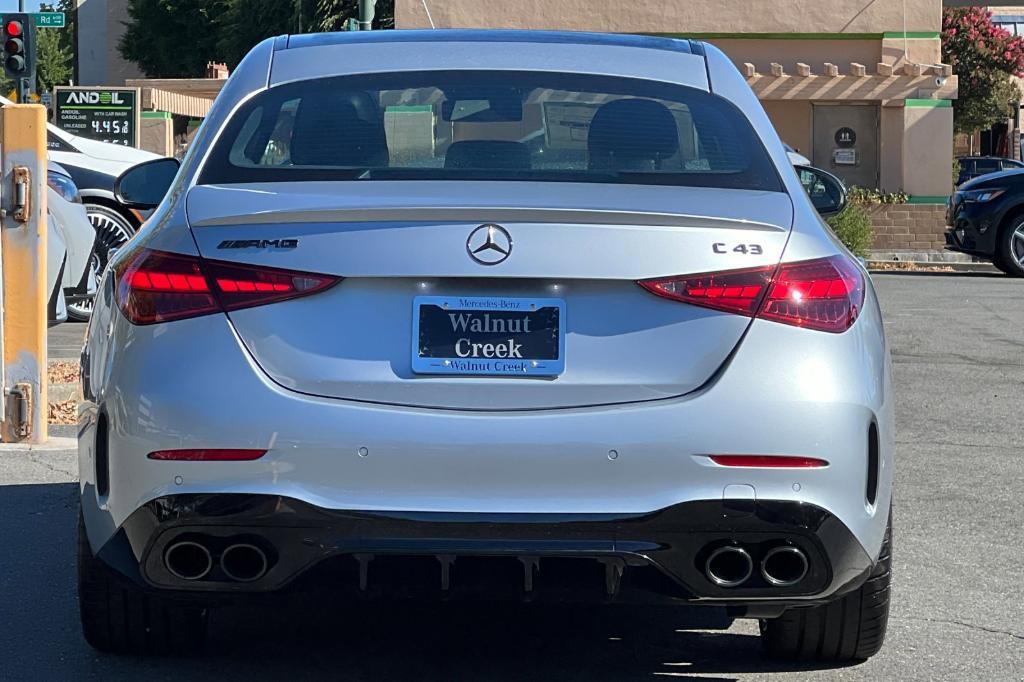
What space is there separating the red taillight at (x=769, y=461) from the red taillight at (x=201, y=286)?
92 cm

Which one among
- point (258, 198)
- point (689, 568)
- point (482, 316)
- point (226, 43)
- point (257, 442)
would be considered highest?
point (226, 43)

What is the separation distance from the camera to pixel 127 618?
434cm

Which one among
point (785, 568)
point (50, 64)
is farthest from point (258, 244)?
point (50, 64)

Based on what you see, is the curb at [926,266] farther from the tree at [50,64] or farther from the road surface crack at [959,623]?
the tree at [50,64]

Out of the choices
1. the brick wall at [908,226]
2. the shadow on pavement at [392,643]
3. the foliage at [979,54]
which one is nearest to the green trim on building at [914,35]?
the brick wall at [908,226]

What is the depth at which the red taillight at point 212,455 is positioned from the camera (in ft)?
12.1

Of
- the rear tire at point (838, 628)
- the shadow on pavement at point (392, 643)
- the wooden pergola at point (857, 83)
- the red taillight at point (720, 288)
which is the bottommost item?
the shadow on pavement at point (392, 643)

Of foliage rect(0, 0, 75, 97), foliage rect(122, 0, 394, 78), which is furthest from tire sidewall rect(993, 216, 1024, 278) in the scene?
foliage rect(0, 0, 75, 97)

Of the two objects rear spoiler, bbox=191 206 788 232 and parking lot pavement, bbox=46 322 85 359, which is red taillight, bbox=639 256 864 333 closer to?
rear spoiler, bbox=191 206 788 232

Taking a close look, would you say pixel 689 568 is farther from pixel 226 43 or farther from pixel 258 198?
pixel 226 43

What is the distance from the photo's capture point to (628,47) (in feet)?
15.8

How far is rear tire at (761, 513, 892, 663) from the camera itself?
14.0 ft

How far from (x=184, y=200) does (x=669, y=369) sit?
119 cm

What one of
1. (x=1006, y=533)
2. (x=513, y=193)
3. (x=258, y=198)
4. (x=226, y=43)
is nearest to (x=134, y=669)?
(x=258, y=198)
